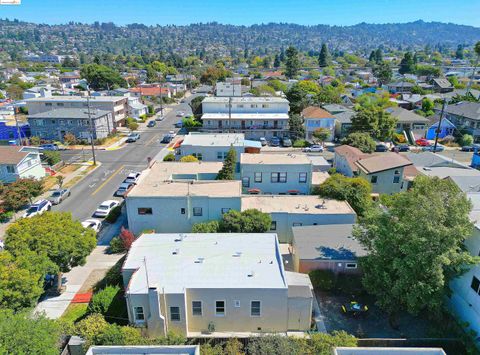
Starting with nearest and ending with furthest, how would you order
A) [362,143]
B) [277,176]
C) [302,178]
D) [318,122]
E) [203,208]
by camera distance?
[203,208], [302,178], [277,176], [362,143], [318,122]

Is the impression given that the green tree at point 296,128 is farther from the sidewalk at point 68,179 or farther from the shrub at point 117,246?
the shrub at point 117,246

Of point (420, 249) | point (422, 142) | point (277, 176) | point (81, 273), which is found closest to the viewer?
point (420, 249)

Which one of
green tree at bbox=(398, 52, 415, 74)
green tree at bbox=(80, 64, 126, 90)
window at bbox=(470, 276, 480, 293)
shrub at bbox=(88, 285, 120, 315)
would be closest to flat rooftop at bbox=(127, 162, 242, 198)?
shrub at bbox=(88, 285, 120, 315)

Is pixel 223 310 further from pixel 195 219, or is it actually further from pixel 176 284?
pixel 195 219

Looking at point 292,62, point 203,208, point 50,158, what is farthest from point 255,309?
point 292,62

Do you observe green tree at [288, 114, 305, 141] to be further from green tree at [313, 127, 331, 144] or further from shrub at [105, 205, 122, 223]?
shrub at [105, 205, 122, 223]

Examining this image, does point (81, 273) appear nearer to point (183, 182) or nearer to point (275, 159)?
point (183, 182)

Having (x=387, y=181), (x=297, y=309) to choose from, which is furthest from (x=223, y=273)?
(x=387, y=181)
